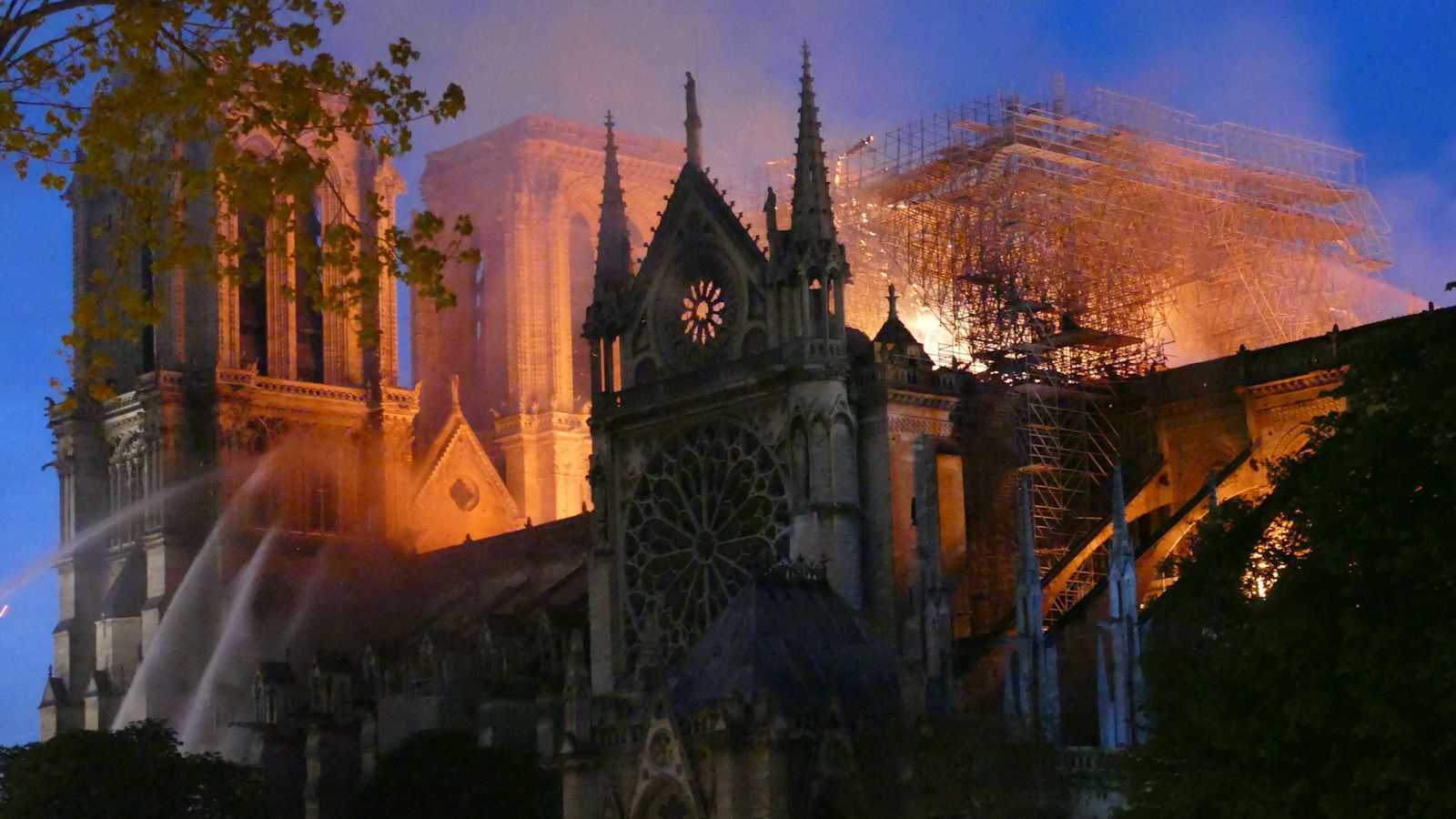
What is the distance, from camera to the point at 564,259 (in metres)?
84.4

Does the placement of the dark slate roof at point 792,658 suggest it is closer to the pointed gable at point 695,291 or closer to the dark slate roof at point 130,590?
the pointed gable at point 695,291

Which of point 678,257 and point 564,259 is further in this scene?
point 564,259

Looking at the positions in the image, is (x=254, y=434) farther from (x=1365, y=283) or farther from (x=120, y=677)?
(x=1365, y=283)

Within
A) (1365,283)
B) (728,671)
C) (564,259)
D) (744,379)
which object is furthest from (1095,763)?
(564,259)

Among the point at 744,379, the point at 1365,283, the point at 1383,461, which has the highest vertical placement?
the point at 1365,283

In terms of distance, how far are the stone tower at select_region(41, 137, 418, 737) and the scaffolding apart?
18201 mm

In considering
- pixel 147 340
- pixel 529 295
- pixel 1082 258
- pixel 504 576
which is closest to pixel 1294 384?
pixel 1082 258

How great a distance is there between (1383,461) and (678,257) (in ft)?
85.4

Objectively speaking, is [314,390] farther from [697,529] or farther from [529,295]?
[697,529]

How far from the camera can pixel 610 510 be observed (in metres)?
52.5

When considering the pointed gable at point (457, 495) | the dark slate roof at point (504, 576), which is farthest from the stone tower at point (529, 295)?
the dark slate roof at point (504, 576)

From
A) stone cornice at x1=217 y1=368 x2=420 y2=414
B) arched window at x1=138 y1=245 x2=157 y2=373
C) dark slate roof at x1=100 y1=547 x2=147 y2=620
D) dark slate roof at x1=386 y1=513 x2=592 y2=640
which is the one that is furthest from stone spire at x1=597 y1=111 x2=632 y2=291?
dark slate roof at x1=100 y1=547 x2=147 y2=620

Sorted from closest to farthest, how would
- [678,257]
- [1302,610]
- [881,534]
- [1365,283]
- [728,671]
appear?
[1302,610] < [728,671] < [881,534] < [678,257] < [1365,283]

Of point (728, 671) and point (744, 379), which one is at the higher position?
point (744, 379)
